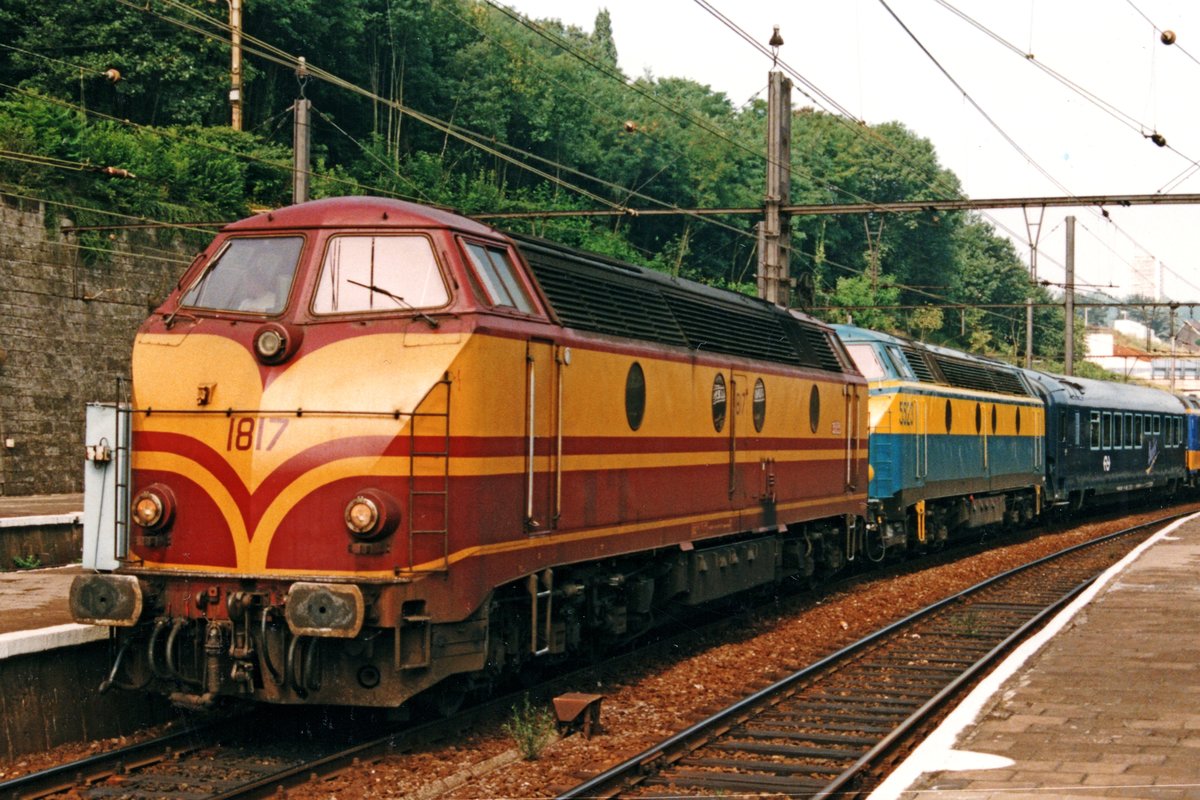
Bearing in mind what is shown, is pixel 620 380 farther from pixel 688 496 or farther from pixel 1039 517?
pixel 1039 517

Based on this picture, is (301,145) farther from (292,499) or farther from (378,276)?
(292,499)

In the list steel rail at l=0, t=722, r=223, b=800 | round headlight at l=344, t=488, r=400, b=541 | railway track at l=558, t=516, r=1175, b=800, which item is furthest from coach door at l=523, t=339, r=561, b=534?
steel rail at l=0, t=722, r=223, b=800

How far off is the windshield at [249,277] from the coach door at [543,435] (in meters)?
1.88

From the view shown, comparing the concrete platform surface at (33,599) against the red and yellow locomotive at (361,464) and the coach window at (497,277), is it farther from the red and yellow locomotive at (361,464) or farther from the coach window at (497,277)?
the coach window at (497,277)

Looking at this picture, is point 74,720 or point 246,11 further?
point 246,11

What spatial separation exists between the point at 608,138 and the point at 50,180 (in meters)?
37.7

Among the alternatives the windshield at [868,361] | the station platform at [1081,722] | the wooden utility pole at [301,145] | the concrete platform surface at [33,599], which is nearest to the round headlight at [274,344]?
the concrete platform surface at [33,599]

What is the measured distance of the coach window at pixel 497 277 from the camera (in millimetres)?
10109

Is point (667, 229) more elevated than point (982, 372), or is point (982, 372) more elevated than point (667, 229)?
point (667, 229)

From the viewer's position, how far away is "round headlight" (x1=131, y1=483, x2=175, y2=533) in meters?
9.52

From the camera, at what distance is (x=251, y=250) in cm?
1038

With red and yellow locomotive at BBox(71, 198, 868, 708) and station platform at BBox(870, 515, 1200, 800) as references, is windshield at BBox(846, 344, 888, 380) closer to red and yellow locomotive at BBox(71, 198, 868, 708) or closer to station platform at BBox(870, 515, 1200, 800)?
station platform at BBox(870, 515, 1200, 800)

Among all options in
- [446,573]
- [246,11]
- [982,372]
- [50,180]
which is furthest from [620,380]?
[246,11]

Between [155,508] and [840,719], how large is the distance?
18.5 ft
